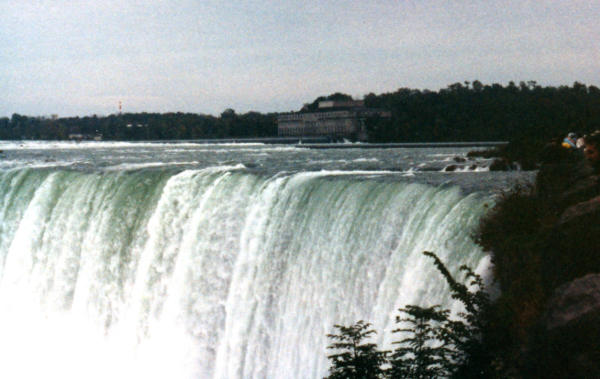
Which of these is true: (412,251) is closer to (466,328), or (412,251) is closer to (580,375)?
(466,328)

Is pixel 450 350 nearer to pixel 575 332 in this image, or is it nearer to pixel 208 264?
pixel 575 332

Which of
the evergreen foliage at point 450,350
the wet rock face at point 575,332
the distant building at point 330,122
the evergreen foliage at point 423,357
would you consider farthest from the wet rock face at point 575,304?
the distant building at point 330,122

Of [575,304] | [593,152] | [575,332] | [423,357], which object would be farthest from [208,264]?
[575,332]

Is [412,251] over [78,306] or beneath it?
over

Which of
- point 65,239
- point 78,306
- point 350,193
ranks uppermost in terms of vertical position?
point 350,193

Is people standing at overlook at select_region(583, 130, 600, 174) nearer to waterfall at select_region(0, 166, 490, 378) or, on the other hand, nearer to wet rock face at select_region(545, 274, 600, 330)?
waterfall at select_region(0, 166, 490, 378)

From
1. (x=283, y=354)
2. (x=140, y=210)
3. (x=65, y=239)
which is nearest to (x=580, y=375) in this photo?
(x=283, y=354)

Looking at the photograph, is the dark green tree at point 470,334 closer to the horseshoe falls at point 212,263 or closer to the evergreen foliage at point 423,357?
the evergreen foliage at point 423,357
